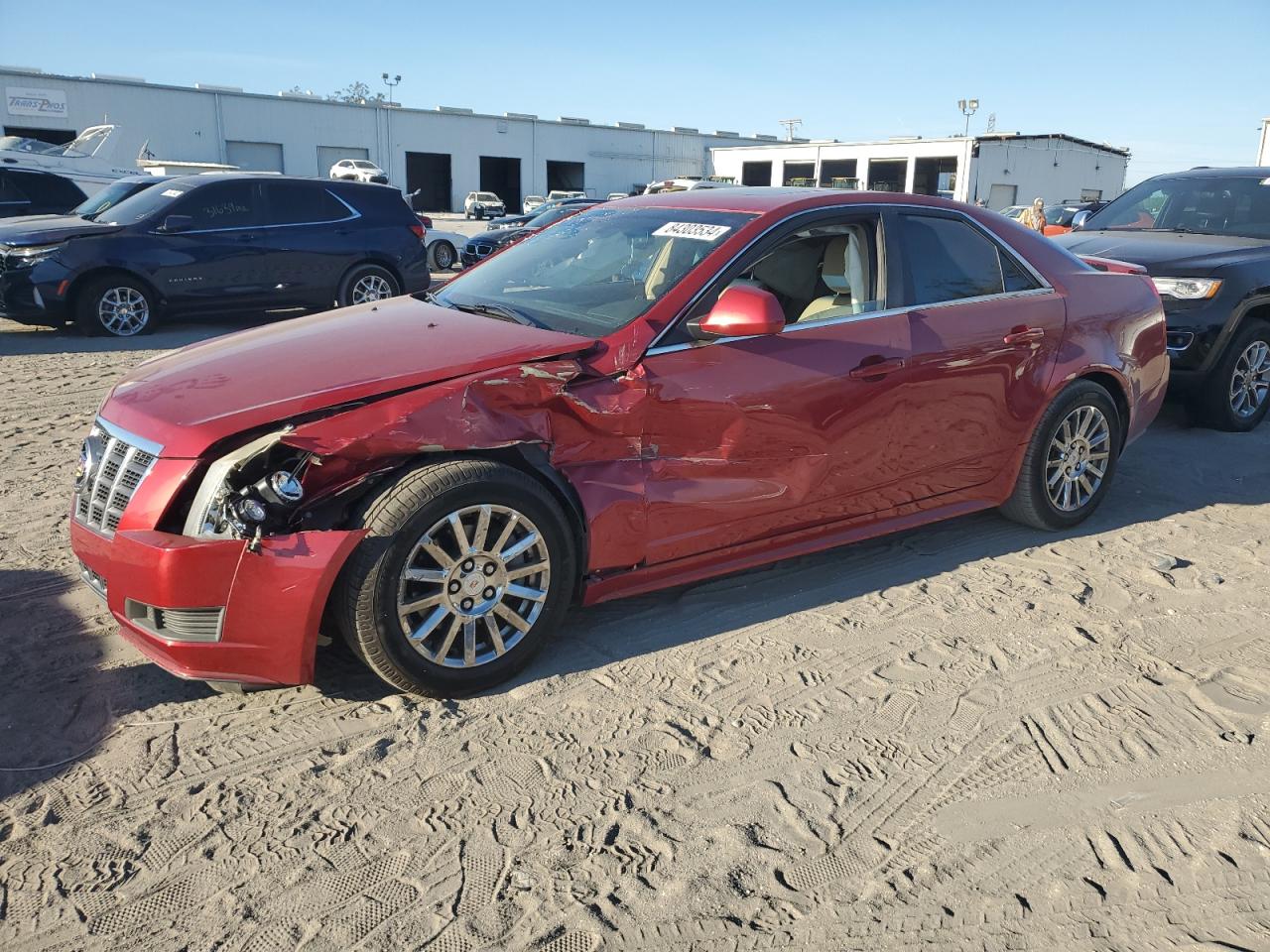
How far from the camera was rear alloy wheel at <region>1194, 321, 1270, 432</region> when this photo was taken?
7.53m

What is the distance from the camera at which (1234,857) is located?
9.07ft

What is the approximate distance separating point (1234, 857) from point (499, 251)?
400cm

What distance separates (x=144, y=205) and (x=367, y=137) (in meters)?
48.3

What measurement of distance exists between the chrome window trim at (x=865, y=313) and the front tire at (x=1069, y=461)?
0.63 metres

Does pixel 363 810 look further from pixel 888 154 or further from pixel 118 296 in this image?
pixel 888 154

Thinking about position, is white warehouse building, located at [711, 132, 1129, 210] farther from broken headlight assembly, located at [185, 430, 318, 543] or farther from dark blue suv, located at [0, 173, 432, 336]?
broken headlight assembly, located at [185, 430, 318, 543]

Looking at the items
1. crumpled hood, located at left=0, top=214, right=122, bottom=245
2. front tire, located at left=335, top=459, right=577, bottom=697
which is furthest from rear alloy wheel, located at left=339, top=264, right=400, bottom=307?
front tire, located at left=335, top=459, right=577, bottom=697

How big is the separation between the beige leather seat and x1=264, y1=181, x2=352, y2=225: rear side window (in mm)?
8835

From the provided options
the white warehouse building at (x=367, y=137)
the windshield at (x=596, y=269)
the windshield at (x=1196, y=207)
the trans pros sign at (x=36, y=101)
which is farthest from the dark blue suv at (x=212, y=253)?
the trans pros sign at (x=36, y=101)

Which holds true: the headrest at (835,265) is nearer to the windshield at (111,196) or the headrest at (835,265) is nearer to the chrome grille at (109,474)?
the chrome grille at (109,474)

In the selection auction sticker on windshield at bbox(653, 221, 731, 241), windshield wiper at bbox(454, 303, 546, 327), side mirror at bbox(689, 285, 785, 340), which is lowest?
windshield wiper at bbox(454, 303, 546, 327)

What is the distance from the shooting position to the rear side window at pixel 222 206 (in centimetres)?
1100

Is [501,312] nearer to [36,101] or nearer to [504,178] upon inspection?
[36,101]

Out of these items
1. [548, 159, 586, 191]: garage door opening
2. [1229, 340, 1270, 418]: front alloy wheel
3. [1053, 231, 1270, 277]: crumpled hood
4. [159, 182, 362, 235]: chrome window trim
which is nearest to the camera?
[1053, 231, 1270, 277]: crumpled hood
